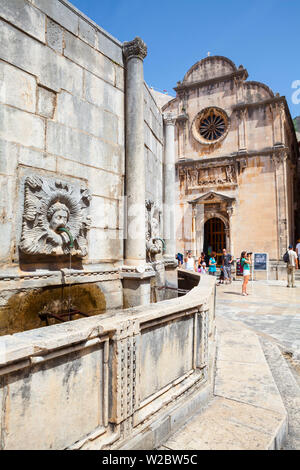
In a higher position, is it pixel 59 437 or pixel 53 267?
pixel 53 267

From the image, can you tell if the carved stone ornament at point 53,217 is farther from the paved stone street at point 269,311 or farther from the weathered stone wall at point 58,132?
the paved stone street at point 269,311

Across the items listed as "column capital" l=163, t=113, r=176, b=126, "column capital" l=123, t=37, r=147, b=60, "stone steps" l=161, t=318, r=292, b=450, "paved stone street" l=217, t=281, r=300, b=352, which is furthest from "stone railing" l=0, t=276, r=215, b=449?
"column capital" l=163, t=113, r=176, b=126

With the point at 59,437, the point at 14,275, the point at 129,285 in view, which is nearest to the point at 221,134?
the point at 129,285

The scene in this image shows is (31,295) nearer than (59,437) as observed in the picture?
No

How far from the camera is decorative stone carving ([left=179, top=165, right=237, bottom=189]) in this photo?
2122 cm

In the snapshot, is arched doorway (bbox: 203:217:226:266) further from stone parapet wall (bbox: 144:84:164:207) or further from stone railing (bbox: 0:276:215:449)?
stone railing (bbox: 0:276:215:449)

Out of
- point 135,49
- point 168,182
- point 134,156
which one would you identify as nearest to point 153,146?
point 168,182

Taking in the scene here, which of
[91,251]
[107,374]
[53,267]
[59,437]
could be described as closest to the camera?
[59,437]

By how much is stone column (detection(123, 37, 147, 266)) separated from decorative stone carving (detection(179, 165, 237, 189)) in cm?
1717

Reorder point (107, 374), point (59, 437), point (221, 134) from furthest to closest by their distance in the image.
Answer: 1. point (221, 134)
2. point (107, 374)
3. point (59, 437)

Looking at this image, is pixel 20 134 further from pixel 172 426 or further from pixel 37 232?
pixel 172 426
